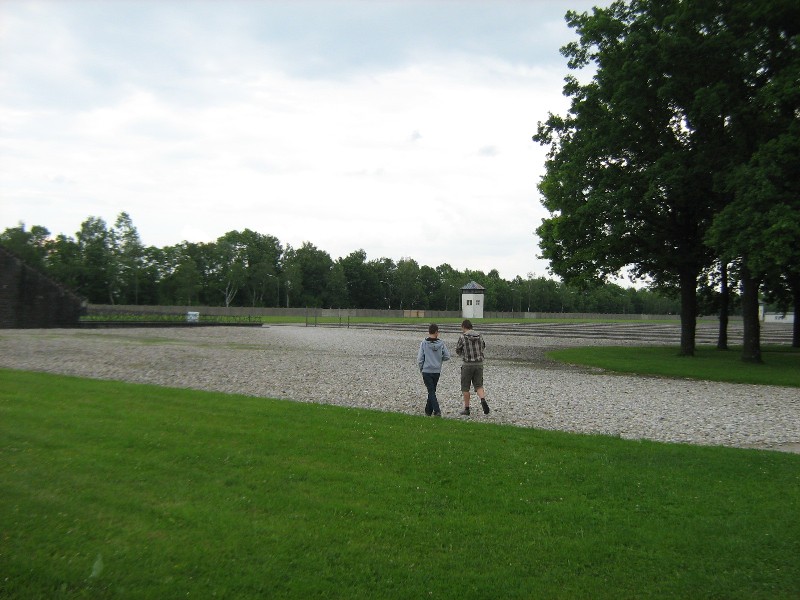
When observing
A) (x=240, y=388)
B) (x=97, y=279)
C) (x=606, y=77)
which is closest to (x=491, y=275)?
(x=97, y=279)

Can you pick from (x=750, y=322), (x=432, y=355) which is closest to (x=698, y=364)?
(x=750, y=322)

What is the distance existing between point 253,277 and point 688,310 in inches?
4367

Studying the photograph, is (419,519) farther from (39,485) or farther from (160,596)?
(39,485)

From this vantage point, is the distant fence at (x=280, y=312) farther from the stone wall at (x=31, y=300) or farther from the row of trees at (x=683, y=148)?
the row of trees at (x=683, y=148)

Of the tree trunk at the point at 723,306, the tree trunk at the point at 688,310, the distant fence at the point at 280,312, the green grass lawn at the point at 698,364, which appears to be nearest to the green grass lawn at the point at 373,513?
the green grass lawn at the point at 698,364

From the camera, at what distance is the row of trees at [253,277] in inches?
4658

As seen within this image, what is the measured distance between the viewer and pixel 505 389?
742 inches

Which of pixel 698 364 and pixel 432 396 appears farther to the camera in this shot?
pixel 698 364

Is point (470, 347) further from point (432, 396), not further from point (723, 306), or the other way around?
point (723, 306)

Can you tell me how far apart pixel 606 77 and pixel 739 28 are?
5.50 meters

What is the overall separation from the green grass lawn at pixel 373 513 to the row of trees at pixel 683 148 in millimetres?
17615

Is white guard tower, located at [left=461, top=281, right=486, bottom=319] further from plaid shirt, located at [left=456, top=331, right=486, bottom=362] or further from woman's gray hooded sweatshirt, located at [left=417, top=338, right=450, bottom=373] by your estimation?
woman's gray hooded sweatshirt, located at [left=417, top=338, right=450, bottom=373]

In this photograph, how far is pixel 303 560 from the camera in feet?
18.5

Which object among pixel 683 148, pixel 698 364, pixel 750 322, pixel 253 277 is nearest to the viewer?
pixel 698 364
